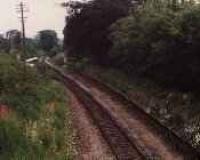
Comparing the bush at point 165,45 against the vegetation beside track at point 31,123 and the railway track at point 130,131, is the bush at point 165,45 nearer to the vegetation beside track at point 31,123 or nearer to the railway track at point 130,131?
the railway track at point 130,131

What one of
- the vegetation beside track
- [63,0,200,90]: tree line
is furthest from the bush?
the vegetation beside track

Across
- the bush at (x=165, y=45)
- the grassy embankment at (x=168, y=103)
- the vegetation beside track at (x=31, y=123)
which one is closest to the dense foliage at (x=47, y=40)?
the grassy embankment at (x=168, y=103)

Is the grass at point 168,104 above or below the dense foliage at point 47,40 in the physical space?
above

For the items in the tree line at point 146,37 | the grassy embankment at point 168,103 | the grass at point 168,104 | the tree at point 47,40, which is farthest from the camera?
the tree at point 47,40

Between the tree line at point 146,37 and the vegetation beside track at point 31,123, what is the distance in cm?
692

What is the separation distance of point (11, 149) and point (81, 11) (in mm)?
47542

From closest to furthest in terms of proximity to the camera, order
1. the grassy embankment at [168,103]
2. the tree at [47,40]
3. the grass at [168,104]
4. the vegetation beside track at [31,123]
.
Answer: the vegetation beside track at [31,123] → the grass at [168,104] → the grassy embankment at [168,103] → the tree at [47,40]

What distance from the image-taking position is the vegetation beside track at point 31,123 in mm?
18441

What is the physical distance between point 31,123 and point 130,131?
5.58 metres

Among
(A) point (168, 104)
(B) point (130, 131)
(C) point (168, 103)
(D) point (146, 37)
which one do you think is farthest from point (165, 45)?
(B) point (130, 131)

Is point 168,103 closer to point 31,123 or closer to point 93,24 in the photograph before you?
point 31,123

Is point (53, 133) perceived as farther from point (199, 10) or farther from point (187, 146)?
Result: point (199, 10)

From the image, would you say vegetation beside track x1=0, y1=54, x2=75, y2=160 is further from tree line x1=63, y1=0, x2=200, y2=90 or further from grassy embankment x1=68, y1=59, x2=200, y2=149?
tree line x1=63, y1=0, x2=200, y2=90

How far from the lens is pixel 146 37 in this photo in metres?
39.3
